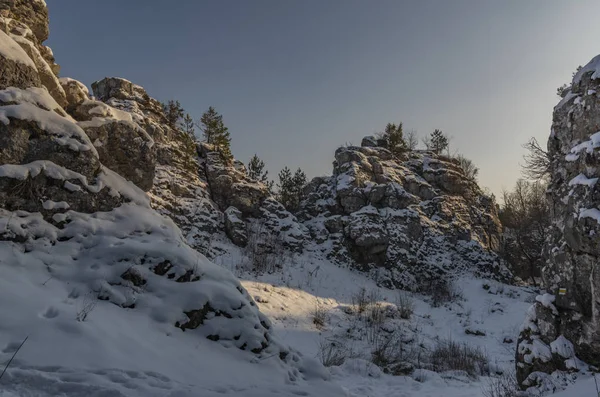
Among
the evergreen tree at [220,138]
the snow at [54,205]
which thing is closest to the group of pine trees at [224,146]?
the evergreen tree at [220,138]

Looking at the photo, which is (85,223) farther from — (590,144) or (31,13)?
(590,144)

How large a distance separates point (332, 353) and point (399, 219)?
477 inches

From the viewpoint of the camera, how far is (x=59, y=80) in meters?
7.80

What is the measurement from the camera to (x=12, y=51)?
19.9 feet

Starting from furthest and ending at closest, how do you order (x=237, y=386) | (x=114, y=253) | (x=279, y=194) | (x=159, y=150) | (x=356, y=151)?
(x=279, y=194) → (x=356, y=151) → (x=159, y=150) → (x=114, y=253) → (x=237, y=386)

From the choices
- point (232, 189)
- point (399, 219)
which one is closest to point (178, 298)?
point (232, 189)

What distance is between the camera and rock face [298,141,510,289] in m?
17.7

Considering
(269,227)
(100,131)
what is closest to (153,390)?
(100,131)

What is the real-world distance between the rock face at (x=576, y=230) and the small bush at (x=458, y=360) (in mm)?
1976

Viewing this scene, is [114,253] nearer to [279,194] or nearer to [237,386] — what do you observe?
[237,386]

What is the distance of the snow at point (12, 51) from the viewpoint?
5.86 metres

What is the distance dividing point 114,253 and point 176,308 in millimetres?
1427

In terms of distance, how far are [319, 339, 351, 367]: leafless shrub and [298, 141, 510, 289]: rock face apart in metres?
8.18

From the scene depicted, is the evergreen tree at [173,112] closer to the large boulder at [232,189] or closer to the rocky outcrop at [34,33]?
the large boulder at [232,189]
